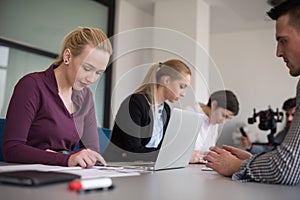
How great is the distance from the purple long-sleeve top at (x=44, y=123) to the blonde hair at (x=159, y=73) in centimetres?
27

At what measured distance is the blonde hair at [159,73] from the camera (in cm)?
164

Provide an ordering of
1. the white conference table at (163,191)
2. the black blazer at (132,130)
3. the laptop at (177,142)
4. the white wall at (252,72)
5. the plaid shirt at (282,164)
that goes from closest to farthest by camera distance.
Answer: the white conference table at (163,191)
the plaid shirt at (282,164)
the laptop at (177,142)
the black blazer at (132,130)
the white wall at (252,72)

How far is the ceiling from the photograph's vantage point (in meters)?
3.86

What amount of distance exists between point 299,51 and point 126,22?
3.05 meters

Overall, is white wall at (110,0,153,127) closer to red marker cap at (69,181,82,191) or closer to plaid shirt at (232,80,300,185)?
plaid shirt at (232,80,300,185)

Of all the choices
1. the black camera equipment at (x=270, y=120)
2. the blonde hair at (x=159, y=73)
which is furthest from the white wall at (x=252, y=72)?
the blonde hair at (x=159, y=73)

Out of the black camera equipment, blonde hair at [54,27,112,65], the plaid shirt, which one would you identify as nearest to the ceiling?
the black camera equipment

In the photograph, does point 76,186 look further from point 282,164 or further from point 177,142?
point 177,142

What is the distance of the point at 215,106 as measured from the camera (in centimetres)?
204

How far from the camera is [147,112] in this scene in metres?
1.66

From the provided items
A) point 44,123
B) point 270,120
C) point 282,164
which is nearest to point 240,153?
point 282,164

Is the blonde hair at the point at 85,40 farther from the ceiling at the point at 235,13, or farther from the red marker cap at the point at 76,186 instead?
the ceiling at the point at 235,13

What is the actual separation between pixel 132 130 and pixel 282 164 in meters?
0.78

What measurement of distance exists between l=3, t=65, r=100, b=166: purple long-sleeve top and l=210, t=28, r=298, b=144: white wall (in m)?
3.19
